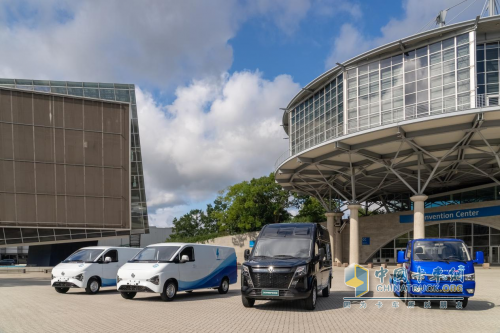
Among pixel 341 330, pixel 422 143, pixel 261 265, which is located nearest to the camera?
pixel 341 330

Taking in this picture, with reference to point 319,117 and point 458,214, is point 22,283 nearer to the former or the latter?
point 319,117

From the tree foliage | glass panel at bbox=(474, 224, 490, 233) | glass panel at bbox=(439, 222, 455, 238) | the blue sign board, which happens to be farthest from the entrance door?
the tree foliage

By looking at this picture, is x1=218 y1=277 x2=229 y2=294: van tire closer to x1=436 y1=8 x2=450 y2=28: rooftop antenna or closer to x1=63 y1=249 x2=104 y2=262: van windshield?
x1=63 y1=249 x2=104 y2=262: van windshield

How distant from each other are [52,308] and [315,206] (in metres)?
55.5

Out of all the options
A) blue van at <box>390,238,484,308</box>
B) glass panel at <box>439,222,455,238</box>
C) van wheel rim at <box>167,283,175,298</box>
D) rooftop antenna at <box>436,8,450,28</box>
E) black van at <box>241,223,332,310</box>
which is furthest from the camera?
glass panel at <box>439,222,455,238</box>

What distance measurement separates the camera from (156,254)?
54.0ft

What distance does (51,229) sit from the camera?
145 feet

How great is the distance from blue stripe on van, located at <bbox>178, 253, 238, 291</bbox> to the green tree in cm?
4752

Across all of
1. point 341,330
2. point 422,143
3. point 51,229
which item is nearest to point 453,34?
point 422,143

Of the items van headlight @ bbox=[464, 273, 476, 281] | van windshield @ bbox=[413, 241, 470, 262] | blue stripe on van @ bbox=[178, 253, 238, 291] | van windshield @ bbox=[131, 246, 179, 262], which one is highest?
van windshield @ bbox=[413, 241, 470, 262]

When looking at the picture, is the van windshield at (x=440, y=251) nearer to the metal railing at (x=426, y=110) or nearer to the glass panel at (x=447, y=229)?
the metal railing at (x=426, y=110)

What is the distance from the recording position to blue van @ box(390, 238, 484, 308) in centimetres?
1295

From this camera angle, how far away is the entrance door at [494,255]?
43.1 metres

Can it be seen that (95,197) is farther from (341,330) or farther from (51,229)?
(341,330)
